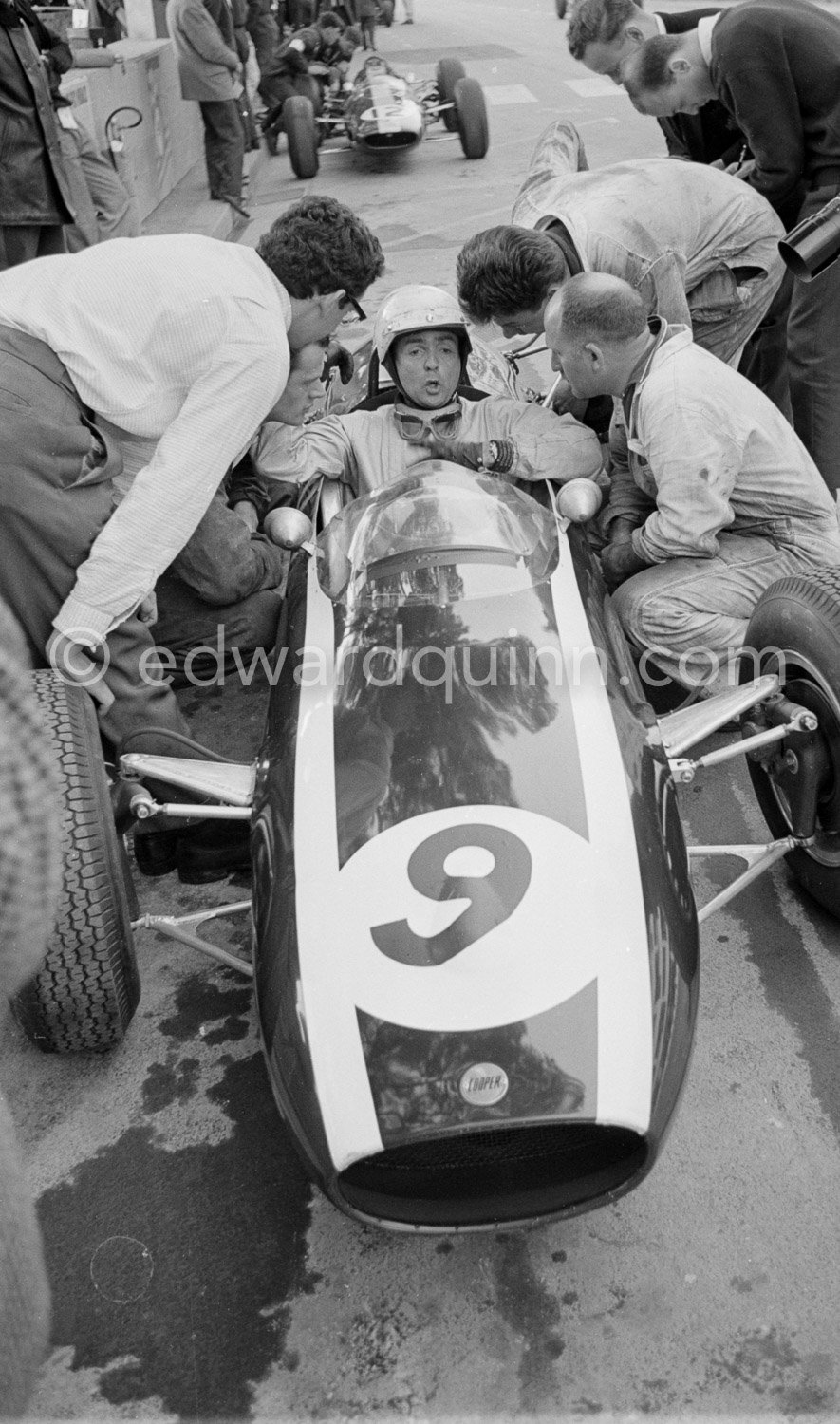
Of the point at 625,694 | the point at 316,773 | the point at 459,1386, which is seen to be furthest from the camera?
the point at 625,694

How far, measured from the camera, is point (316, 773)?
2246 mm

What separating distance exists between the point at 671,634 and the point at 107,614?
61.1 inches

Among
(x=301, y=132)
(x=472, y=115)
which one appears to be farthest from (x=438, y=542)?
(x=472, y=115)

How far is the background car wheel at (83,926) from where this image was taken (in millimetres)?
2283

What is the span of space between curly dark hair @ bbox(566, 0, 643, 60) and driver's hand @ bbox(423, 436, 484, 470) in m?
2.17

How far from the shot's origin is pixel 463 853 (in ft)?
6.57

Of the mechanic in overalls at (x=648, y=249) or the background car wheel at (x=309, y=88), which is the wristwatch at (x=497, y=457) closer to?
the mechanic in overalls at (x=648, y=249)

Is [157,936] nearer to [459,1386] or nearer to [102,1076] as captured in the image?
[102,1076]

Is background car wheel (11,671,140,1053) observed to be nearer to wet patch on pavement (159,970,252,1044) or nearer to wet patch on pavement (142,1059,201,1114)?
wet patch on pavement (142,1059,201,1114)

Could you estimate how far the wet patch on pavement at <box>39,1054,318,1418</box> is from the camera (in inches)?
78.1

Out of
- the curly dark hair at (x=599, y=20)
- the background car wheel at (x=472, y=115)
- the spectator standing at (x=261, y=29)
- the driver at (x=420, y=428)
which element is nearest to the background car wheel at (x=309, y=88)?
the background car wheel at (x=472, y=115)

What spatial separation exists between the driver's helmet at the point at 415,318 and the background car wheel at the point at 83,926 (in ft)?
5.90

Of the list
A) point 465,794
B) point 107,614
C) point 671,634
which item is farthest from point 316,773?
point 671,634

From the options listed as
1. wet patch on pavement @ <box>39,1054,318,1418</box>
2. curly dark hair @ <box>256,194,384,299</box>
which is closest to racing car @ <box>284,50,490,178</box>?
curly dark hair @ <box>256,194,384,299</box>
